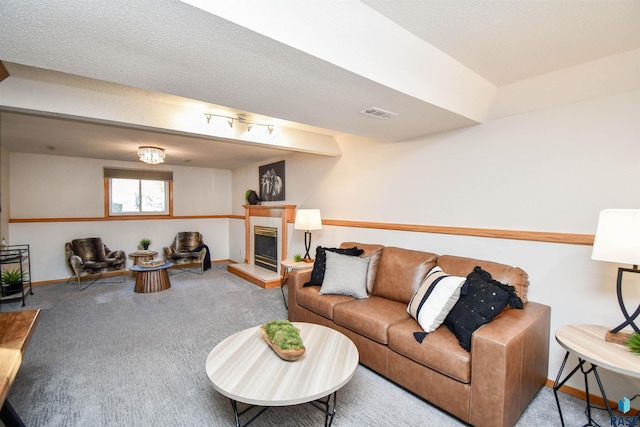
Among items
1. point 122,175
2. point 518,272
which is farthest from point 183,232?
point 518,272

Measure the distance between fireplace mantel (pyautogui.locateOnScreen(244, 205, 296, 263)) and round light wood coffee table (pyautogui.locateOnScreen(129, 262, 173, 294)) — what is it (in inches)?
68.8

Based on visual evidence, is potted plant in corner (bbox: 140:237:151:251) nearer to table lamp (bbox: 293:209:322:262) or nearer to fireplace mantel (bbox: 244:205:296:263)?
fireplace mantel (bbox: 244:205:296:263)

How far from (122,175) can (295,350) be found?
18.9ft

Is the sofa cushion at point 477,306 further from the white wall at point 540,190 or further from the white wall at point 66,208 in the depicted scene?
the white wall at point 66,208

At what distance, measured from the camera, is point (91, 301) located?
414 cm

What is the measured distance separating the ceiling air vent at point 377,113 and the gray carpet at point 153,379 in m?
2.07

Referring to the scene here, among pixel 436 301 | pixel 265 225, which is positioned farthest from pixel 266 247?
pixel 436 301

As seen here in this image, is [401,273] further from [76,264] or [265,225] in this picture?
[76,264]

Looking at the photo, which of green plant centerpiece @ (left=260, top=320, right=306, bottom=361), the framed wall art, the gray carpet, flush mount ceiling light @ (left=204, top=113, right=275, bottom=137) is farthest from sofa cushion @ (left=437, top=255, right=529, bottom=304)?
the framed wall art

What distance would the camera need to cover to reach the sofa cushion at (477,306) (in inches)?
72.5

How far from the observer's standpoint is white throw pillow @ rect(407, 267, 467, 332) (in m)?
2.04

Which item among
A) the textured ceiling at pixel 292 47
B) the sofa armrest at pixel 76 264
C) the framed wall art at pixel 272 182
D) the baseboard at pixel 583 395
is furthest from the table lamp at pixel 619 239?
the sofa armrest at pixel 76 264

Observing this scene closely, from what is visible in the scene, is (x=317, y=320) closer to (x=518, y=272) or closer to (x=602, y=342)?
(x=518, y=272)

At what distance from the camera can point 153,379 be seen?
2.26m
